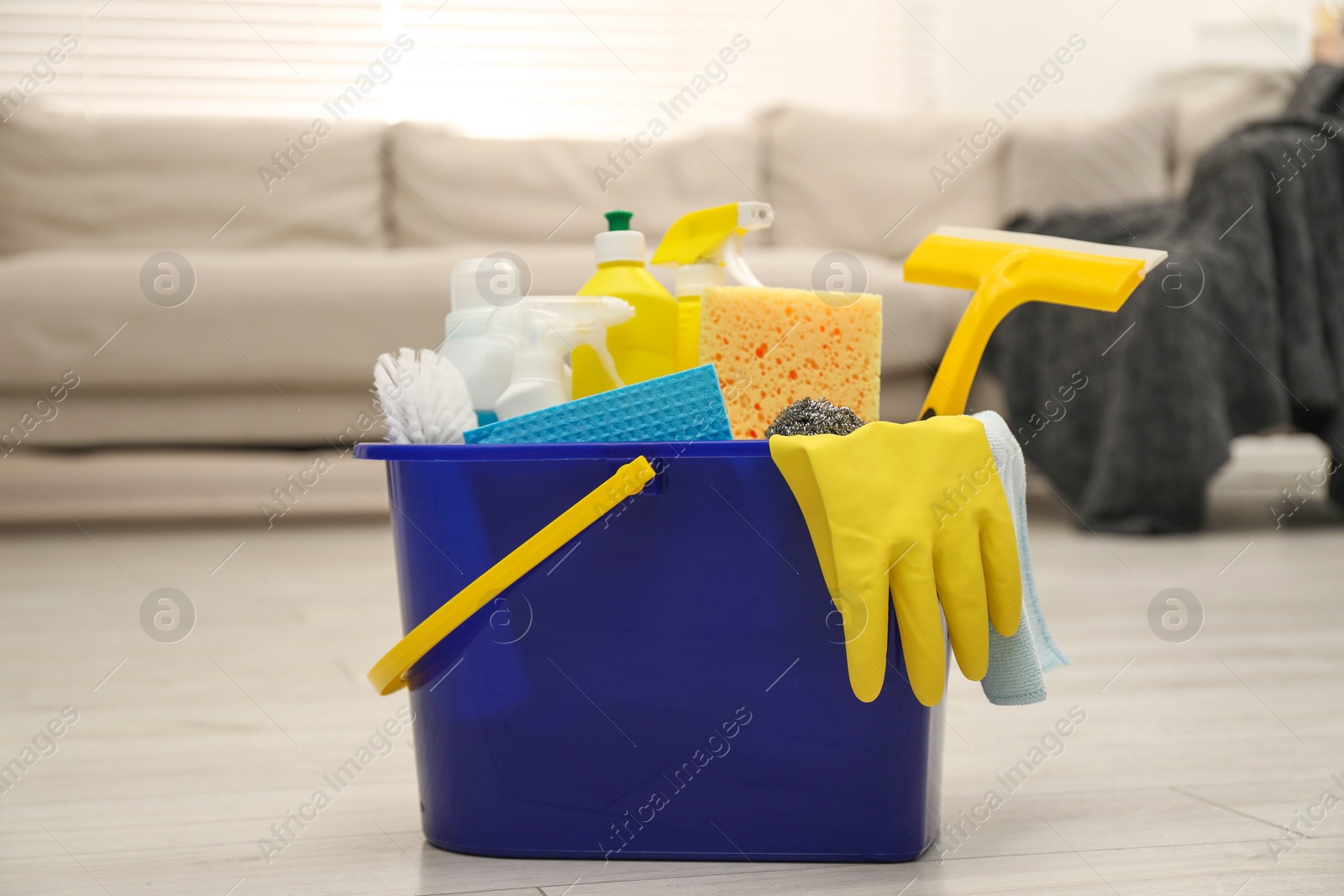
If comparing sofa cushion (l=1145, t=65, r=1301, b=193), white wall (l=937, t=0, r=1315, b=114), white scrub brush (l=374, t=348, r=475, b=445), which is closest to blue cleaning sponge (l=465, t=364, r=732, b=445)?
white scrub brush (l=374, t=348, r=475, b=445)

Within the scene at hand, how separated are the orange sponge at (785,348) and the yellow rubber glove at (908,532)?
134mm

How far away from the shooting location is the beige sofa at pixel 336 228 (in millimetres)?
2061

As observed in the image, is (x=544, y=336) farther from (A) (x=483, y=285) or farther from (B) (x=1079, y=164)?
(B) (x=1079, y=164)

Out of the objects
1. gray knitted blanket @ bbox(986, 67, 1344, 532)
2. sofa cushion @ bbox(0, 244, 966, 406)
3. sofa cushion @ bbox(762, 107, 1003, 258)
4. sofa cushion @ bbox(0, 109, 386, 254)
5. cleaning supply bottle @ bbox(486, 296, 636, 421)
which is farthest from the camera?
sofa cushion @ bbox(762, 107, 1003, 258)

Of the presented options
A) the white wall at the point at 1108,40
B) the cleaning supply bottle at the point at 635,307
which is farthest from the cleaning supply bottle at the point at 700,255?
the white wall at the point at 1108,40

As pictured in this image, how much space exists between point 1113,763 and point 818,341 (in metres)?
0.35

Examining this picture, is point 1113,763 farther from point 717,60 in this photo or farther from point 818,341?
point 717,60

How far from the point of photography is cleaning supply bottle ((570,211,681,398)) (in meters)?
0.68

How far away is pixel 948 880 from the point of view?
538mm

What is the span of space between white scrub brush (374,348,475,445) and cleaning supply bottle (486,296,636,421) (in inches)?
1.5

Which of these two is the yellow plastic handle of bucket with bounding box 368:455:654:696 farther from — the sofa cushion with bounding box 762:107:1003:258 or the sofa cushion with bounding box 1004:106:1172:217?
the sofa cushion with bounding box 1004:106:1172:217

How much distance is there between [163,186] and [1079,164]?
221 centimetres

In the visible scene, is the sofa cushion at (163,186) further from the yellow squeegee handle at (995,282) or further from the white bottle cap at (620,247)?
the yellow squeegee handle at (995,282)

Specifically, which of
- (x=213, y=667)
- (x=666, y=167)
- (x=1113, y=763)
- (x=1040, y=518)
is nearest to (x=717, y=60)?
(x=666, y=167)
